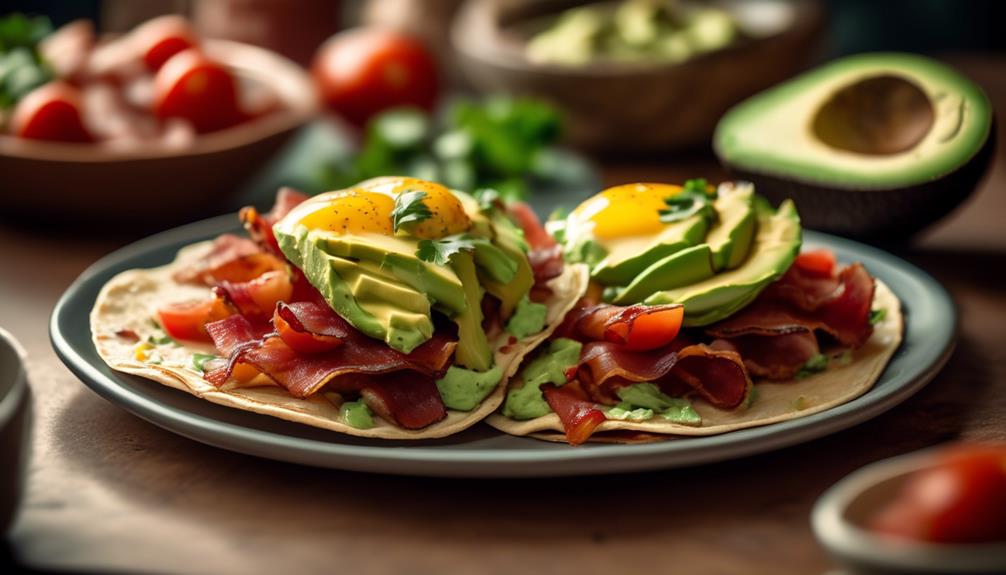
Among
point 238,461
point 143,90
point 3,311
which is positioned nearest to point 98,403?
point 238,461

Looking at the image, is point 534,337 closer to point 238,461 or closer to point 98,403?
point 238,461

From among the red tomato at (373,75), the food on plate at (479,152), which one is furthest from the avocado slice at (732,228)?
the red tomato at (373,75)

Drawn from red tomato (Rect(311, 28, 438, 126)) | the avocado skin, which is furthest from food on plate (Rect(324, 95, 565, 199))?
the avocado skin

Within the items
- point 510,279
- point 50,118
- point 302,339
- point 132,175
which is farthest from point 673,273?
point 50,118

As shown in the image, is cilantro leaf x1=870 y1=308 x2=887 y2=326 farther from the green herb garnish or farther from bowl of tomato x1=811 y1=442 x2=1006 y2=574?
the green herb garnish

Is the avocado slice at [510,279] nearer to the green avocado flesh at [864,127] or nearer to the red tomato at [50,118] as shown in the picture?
the green avocado flesh at [864,127]

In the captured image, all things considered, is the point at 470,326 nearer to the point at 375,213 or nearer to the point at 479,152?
the point at 375,213
